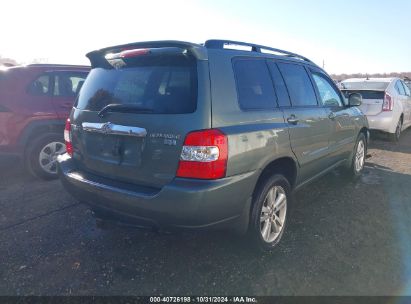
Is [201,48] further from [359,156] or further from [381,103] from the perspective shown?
[381,103]

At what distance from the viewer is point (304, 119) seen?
3.42 m

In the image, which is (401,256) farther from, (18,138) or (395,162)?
(18,138)

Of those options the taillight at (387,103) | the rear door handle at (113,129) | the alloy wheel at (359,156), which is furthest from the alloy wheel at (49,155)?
the taillight at (387,103)

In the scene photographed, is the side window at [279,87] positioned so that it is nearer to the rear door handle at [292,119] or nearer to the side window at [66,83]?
the rear door handle at [292,119]

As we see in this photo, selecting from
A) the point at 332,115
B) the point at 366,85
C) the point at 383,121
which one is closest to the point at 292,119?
the point at 332,115

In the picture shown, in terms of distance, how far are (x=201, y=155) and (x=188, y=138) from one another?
0.49ft

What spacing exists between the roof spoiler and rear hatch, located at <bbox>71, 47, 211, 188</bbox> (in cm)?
4

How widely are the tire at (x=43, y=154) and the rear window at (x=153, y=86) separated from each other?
260 centimetres

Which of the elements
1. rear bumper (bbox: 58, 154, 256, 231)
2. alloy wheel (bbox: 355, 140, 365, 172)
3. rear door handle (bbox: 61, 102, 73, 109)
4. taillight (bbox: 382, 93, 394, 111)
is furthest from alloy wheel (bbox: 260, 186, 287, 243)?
taillight (bbox: 382, 93, 394, 111)

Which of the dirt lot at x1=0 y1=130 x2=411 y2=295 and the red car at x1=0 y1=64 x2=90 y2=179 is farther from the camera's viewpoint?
the red car at x1=0 y1=64 x2=90 y2=179

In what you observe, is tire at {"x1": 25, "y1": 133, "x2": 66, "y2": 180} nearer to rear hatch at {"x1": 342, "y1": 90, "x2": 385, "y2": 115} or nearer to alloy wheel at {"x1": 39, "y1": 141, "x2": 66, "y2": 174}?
alloy wheel at {"x1": 39, "y1": 141, "x2": 66, "y2": 174}

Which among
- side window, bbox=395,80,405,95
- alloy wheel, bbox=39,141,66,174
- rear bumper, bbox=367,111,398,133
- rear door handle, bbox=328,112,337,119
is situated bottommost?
alloy wheel, bbox=39,141,66,174

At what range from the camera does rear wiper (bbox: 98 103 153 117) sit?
2.52 metres

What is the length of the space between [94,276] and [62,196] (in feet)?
6.82
